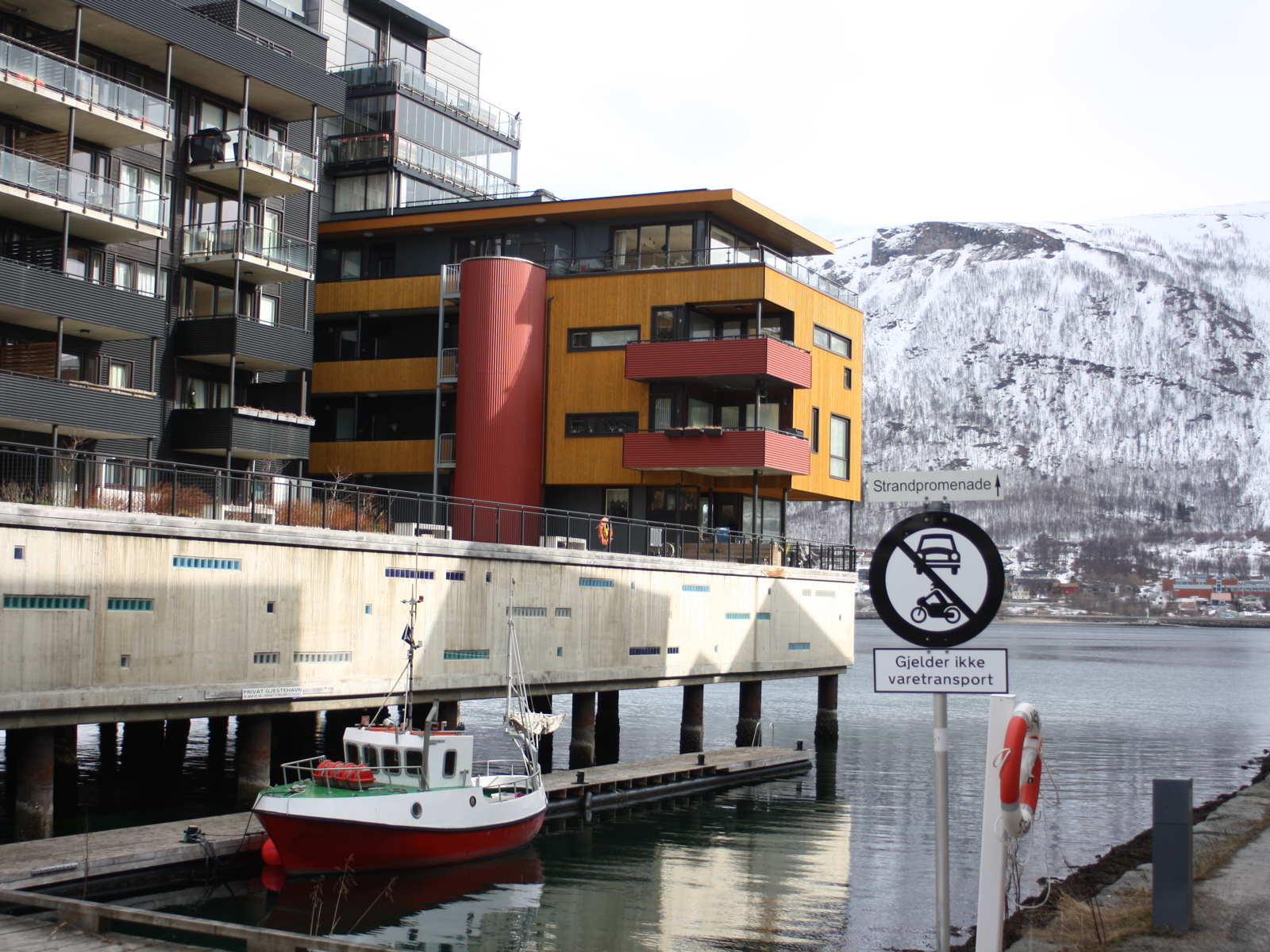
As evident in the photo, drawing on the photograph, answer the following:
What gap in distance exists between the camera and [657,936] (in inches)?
947

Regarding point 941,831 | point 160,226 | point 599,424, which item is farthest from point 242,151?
point 941,831

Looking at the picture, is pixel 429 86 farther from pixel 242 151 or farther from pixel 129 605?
pixel 129 605

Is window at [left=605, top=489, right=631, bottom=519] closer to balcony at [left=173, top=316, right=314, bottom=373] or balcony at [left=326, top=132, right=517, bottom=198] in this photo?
balcony at [left=173, top=316, right=314, bottom=373]

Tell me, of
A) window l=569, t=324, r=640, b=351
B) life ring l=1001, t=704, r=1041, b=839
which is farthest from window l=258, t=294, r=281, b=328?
Result: life ring l=1001, t=704, r=1041, b=839

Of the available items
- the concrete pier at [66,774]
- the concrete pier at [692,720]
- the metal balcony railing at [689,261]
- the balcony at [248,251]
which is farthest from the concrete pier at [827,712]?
the concrete pier at [66,774]

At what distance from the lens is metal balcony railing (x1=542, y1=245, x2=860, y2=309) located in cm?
5038

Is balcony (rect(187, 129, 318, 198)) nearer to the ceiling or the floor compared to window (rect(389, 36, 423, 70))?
nearer to the floor

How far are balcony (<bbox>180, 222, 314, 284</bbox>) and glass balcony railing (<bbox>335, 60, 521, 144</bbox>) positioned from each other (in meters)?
15.3

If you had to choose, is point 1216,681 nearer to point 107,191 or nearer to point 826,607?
point 826,607

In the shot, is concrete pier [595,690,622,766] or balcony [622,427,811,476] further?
balcony [622,427,811,476]

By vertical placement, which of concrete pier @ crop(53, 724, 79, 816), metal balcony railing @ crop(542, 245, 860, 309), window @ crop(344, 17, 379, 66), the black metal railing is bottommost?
concrete pier @ crop(53, 724, 79, 816)

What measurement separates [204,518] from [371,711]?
409 inches

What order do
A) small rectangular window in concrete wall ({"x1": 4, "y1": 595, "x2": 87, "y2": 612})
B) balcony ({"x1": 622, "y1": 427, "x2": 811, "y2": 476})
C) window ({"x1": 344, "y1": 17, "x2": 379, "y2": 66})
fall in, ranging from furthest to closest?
window ({"x1": 344, "y1": 17, "x2": 379, "y2": 66}) < balcony ({"x1": 622, "y1": 427, "x2": 811, "y2": 476}) < small rectangular window in concrete wall ({"x1": 4, "y1": 595, "x2": 87, "y2": 612})

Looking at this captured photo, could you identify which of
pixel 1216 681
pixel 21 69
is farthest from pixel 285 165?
pixel 1216 681
